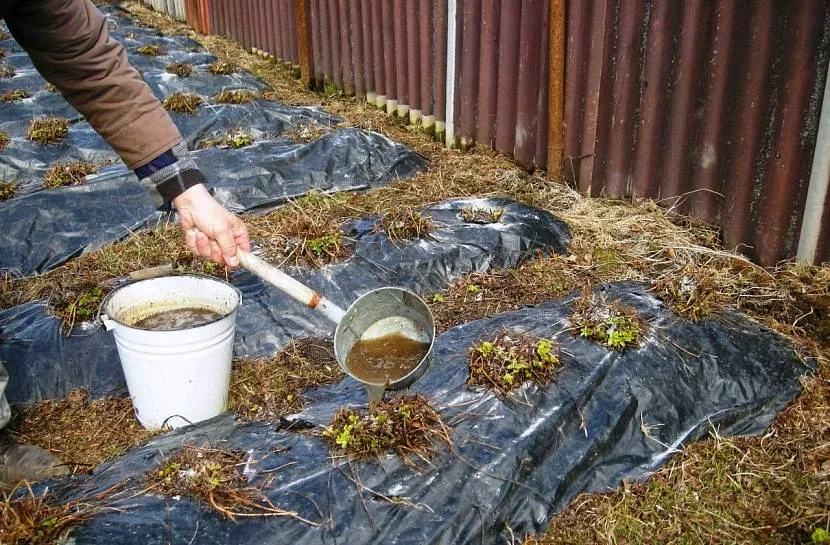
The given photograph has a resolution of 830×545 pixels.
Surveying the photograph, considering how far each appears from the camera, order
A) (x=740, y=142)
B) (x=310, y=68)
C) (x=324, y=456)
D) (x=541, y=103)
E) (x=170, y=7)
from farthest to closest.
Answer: (x=170, y=7) < (x=310, y=68) < (x=541, y=103) < (x=740, y=142) < (x=324, y=456)

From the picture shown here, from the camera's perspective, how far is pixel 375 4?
7.46 metres

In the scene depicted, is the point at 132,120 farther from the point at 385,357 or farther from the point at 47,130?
the point at 47,130

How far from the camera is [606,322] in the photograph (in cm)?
322

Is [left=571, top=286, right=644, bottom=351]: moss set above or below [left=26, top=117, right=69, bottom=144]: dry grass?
below

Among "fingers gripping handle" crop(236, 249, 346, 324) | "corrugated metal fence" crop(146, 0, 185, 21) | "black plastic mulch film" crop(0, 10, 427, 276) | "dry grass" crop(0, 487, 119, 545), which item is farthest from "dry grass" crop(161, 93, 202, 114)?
"corrugated metal fence" crop(146, 0, 185, 21)

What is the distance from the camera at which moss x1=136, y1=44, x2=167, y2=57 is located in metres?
9.46

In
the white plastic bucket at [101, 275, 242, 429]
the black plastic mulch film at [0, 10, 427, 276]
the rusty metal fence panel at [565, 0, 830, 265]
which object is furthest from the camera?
the black plastic mulch film at [0, 10, 427, 276]

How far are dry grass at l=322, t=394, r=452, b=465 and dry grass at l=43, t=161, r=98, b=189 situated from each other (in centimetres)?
389

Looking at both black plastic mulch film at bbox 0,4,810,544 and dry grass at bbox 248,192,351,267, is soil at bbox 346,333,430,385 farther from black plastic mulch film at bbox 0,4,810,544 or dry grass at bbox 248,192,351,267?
dry grass at bbox 248,192,351,267

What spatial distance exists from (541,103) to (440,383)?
3257 mm

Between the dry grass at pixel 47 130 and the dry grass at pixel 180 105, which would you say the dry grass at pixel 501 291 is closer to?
the dry grass at pixel 180 105

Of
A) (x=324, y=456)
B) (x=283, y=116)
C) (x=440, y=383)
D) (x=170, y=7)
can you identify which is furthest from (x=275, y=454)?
(x=170, y=7)

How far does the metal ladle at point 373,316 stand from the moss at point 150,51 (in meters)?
7.75

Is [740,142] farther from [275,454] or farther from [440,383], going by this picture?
[275,454]
